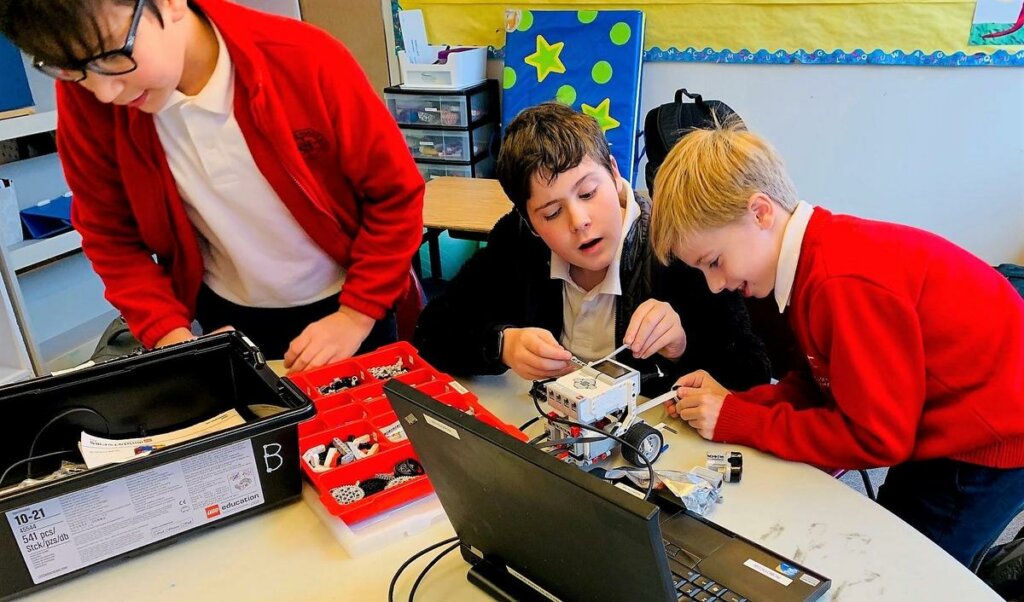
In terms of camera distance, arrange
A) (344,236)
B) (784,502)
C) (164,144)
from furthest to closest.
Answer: (344,236) < (164,144) < (784,502)

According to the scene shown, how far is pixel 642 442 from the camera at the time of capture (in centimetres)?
94

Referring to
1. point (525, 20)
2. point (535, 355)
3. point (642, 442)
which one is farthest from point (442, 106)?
point (642, 442)

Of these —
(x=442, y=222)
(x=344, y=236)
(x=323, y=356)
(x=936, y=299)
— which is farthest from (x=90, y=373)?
(x=442, y=222)

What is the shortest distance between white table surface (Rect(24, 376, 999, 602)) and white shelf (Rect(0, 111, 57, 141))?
1957 millimetres

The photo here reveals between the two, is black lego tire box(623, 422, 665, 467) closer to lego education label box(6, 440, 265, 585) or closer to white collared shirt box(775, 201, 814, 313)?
white collared shirt box(775, 201, 814, 313)

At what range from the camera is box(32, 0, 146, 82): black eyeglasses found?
880mm

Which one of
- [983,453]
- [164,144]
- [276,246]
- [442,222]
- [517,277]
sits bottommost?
[442,222]

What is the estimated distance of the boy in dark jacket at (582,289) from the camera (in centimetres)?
118

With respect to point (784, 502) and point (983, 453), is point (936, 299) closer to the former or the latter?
point (983, 453)

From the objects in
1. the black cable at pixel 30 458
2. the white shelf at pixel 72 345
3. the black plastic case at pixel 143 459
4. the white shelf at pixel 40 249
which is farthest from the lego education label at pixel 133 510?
the white shelf at pixel 72 345

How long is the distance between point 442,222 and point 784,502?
1.63m

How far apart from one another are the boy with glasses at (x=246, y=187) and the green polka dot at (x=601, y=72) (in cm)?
192

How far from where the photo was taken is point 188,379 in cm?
105

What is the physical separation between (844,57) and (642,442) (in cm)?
224
